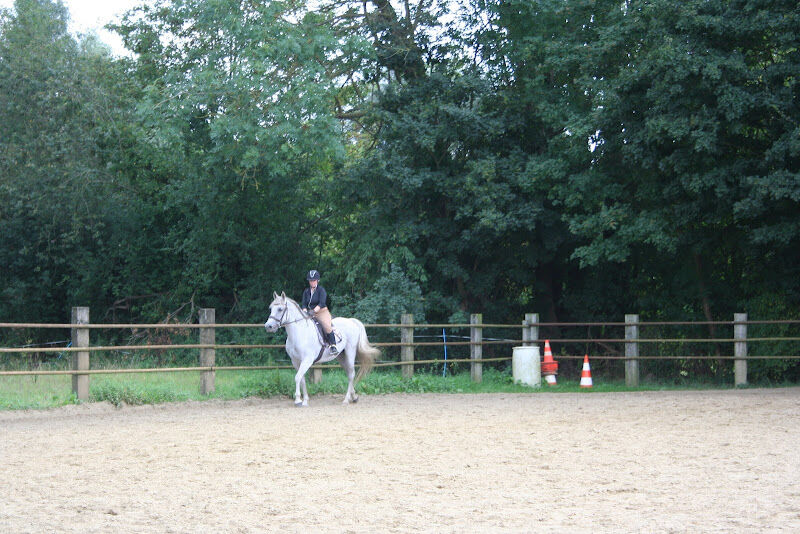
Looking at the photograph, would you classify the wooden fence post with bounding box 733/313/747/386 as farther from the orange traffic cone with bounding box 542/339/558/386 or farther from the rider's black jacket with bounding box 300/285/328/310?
the rider's black jacket with bounding box 300/285/328/310

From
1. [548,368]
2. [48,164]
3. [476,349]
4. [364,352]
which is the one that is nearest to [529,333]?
[548,368]

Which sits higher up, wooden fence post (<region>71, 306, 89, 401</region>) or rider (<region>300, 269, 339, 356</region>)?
rider (<region>300, 269, 339, 356</region>)

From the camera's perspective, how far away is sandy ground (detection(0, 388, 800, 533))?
223 inches

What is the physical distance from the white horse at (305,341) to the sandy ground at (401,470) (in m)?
1.01

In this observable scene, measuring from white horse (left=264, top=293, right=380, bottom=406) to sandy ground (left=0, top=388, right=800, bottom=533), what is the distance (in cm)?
101

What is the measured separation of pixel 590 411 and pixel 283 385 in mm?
5011

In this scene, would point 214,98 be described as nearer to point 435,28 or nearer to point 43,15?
point 435,28

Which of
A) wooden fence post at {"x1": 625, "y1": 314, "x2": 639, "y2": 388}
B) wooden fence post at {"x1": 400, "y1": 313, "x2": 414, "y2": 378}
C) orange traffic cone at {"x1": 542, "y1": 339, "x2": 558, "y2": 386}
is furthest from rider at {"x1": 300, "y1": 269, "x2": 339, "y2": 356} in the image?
wooden fence post at {"x1": 625, "y1": 314, "x2": 639, "y2": 388}

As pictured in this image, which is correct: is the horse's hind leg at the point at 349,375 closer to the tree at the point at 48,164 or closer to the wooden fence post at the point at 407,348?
the wooden fence post at the point at 407,348

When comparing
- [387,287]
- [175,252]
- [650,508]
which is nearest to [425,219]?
[387,287]

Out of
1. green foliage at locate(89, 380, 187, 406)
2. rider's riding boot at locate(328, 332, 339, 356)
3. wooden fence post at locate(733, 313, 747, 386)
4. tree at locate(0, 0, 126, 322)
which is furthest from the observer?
tree at locate(0, 0, 126, 322)

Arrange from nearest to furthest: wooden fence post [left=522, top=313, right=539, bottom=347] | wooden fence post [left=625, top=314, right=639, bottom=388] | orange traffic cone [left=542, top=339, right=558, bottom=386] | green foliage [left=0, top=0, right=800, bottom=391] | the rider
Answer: the rider
green foliage [left=0, top=0, right=800, bottom=391]
wooden fence post [left=625, top=314, right=639, bottom=388]
orange traffic cone [left=542, top=339, right=558, bottom=386]
wooden fence post [left=522, top=313, right=539, bottom=347]

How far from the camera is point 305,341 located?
13281 millimetres

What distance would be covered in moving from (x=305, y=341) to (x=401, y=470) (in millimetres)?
6010
